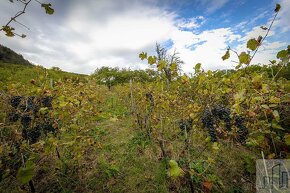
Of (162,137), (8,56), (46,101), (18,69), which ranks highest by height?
(8,56)

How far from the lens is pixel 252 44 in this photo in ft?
4.61

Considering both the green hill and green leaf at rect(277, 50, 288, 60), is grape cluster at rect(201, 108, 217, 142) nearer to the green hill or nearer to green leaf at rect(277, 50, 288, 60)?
green leaf at rect(277, 50, 288, 60)

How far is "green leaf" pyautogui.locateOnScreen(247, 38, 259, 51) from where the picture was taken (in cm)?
140

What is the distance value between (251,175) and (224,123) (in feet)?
6.07

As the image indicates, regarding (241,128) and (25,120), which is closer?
(241,128)

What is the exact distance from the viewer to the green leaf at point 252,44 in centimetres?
140

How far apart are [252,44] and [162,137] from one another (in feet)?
7.24

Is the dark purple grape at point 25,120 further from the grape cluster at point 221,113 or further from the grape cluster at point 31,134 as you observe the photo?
the grape cluster at point 221,113

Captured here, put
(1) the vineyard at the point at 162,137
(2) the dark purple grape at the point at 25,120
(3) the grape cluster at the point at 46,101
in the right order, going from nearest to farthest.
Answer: (1) the vineyard at the point at 162,137, (2) the dark purple grape at the point at 25,120, (3) the grape cluster at the point at 46,101

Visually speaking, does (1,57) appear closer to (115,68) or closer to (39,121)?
(115,68)

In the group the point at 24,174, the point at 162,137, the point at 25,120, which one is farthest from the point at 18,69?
the point at 24,174

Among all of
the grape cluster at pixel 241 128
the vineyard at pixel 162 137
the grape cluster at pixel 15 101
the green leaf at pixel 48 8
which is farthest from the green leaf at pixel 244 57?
the grape cluster at pixel 15 101

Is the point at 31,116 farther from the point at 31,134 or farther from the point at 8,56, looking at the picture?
the point at 8,56

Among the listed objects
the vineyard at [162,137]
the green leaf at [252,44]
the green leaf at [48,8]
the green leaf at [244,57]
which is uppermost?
the green leaf at [48,8]
